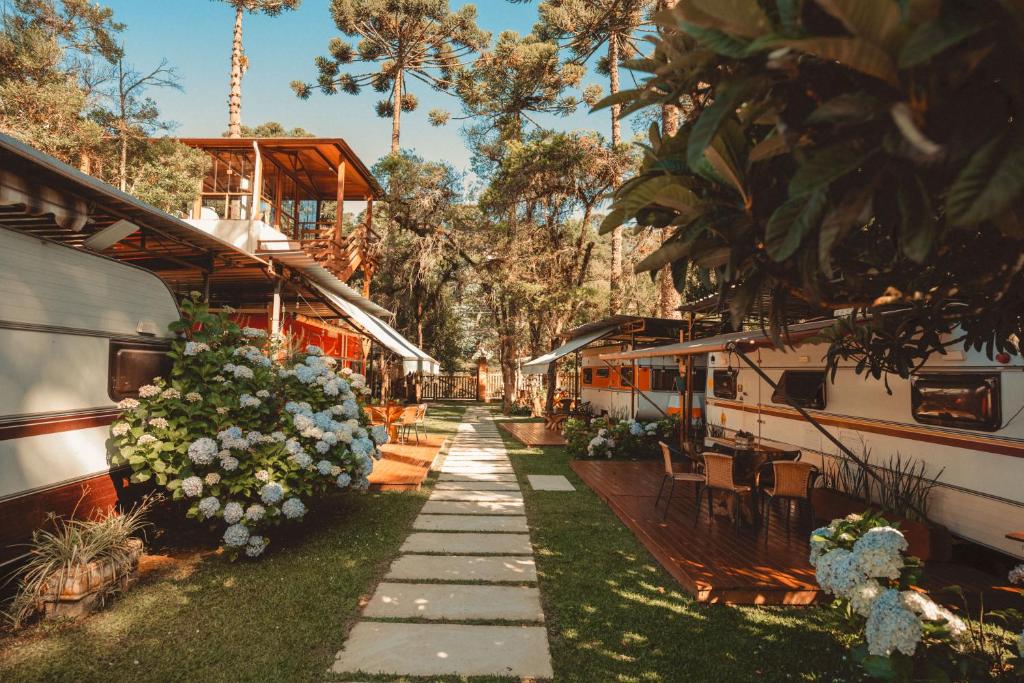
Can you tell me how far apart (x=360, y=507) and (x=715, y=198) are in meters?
6.41

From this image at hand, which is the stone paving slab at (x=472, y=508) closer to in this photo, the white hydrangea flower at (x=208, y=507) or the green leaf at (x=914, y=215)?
the white hydrangea flower at (x=208, y=507)

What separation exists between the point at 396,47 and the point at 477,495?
1928 cm

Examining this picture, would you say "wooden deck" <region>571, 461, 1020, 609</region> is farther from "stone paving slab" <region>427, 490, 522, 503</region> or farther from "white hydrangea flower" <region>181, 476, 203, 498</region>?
"white hydrangea flower" <region>181, 476, 203, 498</region>

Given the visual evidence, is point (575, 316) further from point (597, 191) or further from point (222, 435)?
point (222, 435)

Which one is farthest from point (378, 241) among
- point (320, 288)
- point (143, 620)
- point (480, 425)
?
point (143, 620)

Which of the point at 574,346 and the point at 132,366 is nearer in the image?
the point at 132,366

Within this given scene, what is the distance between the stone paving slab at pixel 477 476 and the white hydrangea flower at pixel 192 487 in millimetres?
4883

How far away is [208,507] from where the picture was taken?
4.44 m

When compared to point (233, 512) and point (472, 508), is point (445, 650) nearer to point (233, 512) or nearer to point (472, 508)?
point (233, 512)

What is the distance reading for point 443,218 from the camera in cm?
2039

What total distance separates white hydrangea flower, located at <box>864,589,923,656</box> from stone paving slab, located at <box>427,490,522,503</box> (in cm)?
546

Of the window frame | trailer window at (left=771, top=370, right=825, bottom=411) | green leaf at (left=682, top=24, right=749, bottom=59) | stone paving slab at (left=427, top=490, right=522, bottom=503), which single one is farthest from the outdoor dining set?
green leaf at (left=682, top=24, right=749, bottom=59)

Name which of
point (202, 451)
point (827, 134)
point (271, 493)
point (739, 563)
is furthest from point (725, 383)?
point (827, 134)

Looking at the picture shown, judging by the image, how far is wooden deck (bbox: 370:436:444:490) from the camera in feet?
26.1
